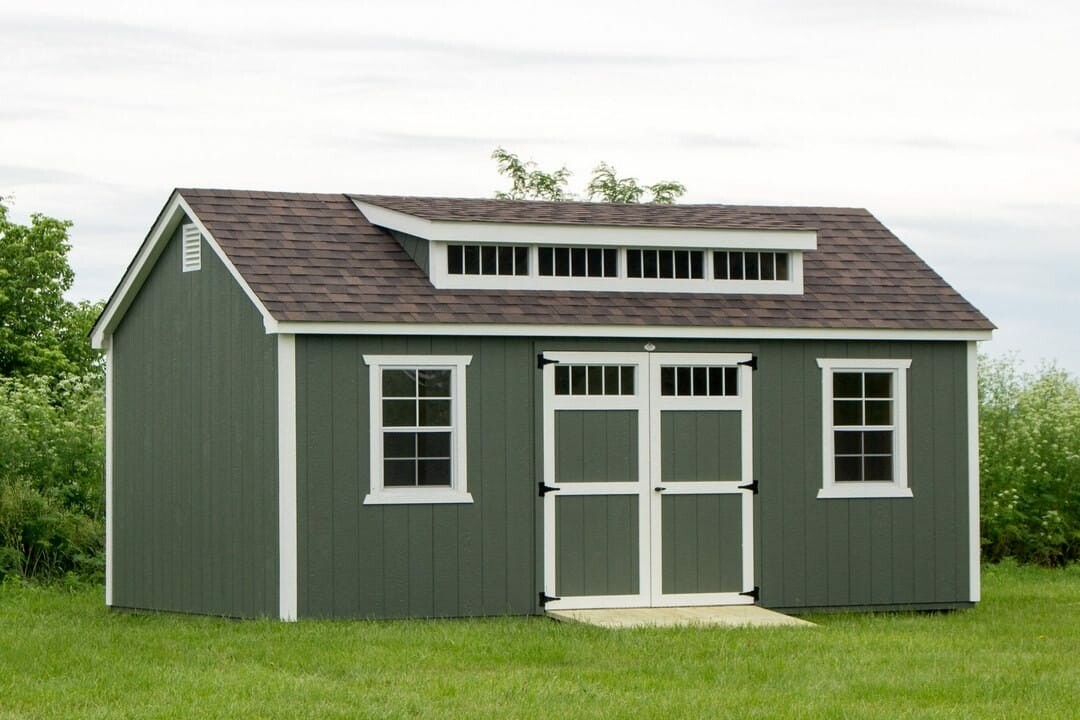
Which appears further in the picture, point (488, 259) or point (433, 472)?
point (488, 259)

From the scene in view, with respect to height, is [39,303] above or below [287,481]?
above

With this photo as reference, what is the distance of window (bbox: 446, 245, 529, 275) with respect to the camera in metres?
15.1

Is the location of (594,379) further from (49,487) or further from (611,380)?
(49,487)

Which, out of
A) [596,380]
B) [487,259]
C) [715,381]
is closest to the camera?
[596,380]

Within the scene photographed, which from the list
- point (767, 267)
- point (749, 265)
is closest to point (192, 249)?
point (749, 265)

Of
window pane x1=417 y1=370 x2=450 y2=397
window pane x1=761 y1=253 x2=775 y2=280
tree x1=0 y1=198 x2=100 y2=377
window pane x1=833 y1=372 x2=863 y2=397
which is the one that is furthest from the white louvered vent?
tree x1=0 y1=198 x2=100 y2=377

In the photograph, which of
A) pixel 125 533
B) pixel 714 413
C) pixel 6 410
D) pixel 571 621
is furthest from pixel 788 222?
pixel 6 410

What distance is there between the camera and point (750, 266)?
16031 millimetres

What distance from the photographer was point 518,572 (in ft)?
47.9

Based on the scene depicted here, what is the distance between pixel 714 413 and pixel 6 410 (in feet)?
30.6

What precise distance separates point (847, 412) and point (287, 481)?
16.9 ft

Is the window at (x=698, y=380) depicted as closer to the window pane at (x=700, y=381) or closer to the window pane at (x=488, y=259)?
the window pane at (x=700, y=381)

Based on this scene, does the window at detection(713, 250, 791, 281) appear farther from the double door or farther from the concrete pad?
the concrete pad

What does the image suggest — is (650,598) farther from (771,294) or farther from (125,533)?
(125,533)
